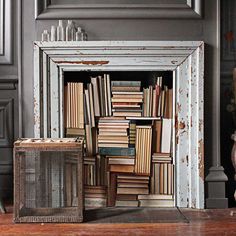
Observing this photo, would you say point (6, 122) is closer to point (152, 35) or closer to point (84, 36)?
point (84, 36)

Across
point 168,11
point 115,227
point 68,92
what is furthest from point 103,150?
point 168,11

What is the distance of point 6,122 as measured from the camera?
8.70ft

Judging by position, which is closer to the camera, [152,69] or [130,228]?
[130,228]

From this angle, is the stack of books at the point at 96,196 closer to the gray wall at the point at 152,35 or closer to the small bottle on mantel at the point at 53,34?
the gray wall at the point at 152,35

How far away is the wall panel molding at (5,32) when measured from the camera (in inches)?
103

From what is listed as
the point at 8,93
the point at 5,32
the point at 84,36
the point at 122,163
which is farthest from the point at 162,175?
the point at 5,32

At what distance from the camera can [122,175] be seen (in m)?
2.59

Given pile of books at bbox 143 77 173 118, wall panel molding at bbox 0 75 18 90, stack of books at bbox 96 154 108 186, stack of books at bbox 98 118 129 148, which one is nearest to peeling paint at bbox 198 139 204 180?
pile of books at bbox 143 77 173 118

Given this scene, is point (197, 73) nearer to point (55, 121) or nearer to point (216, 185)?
point (216, 185)

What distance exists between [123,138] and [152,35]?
21.4 inches

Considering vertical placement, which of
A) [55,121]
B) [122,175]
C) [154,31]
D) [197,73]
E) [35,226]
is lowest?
[35,226]

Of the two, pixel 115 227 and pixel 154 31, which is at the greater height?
pixel 154 31

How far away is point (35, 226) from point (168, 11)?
48.5 inches

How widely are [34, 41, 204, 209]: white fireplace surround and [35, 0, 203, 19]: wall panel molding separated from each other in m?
0.14
